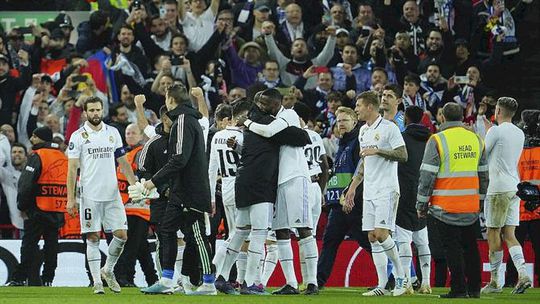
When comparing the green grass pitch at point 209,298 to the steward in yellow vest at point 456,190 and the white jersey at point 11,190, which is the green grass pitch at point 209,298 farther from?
the white jersey at point 11,190

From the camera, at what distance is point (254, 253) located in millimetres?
16000

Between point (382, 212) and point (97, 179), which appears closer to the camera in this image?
point (382, 212)

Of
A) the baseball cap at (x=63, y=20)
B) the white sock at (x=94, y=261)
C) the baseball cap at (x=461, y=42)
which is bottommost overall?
the white sock at (x=94, y=261)

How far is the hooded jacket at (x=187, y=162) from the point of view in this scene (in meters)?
15.5

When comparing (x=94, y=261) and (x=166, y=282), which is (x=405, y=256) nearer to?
(x=166, y=282)

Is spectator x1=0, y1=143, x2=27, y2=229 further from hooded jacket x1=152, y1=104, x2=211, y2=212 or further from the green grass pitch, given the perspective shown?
hooded jacket x1=152, y1=104, x2=211, y2=212

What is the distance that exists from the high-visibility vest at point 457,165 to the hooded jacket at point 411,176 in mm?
1560

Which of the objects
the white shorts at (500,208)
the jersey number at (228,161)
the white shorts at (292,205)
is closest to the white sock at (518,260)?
the white shorts at (500,208)

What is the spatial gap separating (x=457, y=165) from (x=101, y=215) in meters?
4.74

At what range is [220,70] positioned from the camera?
24.7 m

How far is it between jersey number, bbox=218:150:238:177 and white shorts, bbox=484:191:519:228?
368 cm

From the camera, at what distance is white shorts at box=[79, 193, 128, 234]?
1717 centimetres

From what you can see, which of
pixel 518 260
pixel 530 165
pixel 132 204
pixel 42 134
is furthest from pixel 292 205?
pixel 42 134

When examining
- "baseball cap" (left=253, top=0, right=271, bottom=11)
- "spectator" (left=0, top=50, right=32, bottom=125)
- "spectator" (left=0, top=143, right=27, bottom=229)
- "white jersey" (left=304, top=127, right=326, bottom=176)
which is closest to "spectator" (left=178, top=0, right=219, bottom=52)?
"baseball cap" (left=253, top=0, right=271, bottom=11)
